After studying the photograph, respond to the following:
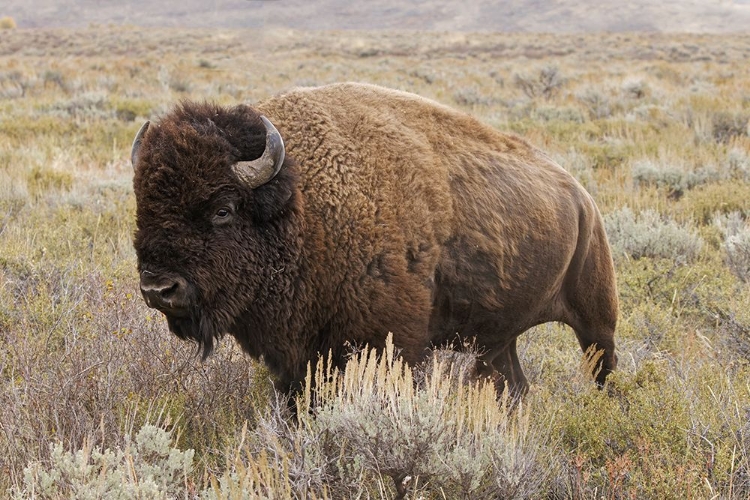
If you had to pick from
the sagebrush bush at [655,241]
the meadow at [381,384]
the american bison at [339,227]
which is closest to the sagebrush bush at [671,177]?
the meadow at [381,384]

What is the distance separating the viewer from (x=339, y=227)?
10.6 ft

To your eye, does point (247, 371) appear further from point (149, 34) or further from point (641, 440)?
point (149, 34)

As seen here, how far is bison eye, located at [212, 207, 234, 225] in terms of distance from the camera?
3.02 m

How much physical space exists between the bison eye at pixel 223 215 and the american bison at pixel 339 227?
0.04 feet

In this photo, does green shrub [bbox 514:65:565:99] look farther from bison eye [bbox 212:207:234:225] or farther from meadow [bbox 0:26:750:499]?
bison eye [bbox 212:207:234:225]

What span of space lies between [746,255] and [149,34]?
174ft

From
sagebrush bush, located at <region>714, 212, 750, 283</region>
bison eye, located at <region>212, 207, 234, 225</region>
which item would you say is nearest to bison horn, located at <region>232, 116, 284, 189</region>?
bison eye, located at <region>212, 207, 234, 225</region>

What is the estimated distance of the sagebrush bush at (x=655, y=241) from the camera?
660cm

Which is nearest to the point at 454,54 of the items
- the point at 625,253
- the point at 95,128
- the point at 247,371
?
the point at 95,128

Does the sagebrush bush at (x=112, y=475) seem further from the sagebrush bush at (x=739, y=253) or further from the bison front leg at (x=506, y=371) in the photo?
the sagebrush bush at (x=739, y=253)

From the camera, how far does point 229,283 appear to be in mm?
3070

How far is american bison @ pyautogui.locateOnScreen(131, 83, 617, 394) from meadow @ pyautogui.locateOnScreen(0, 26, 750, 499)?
0.98 feet

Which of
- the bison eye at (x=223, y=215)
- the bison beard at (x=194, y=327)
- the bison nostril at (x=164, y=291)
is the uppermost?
the bison eye at (x=223, y=215)

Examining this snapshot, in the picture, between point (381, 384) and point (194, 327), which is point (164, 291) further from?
point (381, 384)
